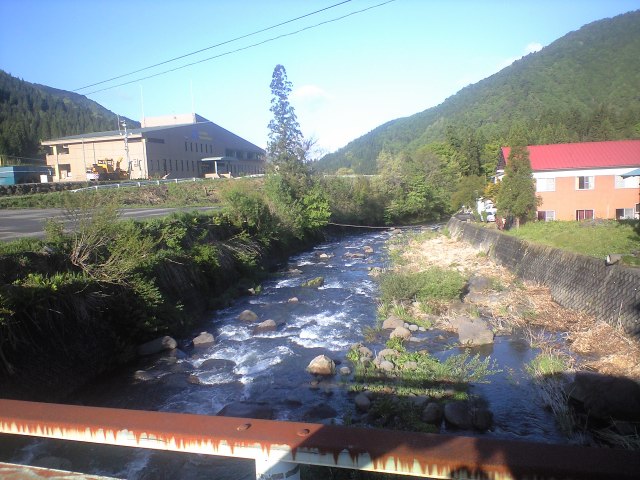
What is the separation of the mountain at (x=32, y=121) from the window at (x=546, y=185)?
7561cm

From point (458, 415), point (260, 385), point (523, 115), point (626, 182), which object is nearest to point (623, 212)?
point (626, 182)

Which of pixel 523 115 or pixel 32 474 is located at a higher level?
pixel 523 115

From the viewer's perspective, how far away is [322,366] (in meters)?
9.70

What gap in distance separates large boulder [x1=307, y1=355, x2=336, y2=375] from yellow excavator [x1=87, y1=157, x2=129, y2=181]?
37.0 m

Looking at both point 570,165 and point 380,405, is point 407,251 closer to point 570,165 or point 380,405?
point 570,165

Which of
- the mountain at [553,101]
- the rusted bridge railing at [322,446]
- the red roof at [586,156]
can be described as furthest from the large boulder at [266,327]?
the mountain at [553,101]

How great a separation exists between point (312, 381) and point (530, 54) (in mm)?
147707

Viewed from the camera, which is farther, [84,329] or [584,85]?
[584,85]

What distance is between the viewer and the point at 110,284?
36.5 ft

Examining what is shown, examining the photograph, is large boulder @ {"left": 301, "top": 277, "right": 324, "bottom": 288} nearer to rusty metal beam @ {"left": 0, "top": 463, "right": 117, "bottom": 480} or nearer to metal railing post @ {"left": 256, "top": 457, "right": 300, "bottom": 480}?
rusty metal beam @ {"left": 0, "top": 463, "right": 117, "bottom": 480}

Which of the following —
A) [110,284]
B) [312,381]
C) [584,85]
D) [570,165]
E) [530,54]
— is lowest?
[312,381]

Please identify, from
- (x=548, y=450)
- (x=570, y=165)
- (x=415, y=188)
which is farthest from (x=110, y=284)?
(x=415, y=188)

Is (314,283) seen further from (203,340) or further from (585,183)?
(585,183)

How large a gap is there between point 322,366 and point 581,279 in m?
8.38
